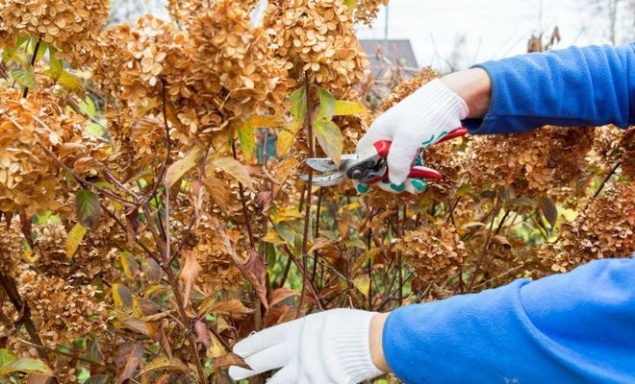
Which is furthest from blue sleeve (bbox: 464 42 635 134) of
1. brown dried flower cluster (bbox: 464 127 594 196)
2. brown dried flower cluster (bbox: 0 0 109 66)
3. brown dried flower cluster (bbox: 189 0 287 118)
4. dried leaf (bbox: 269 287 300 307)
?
brown dried flower cluster (bbox: 0 0 109 66)

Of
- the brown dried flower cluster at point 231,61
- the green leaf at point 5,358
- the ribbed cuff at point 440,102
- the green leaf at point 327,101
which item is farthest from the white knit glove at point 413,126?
the green leaf at point 5,358

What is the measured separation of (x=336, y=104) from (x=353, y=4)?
24cm

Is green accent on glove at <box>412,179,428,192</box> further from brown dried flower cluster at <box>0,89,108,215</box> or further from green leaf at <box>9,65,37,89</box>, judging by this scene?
green leaf at <box>9,65,37,89</box>

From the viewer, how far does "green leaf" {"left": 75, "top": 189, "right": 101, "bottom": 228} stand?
47.4 inches

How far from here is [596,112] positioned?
1.60 m

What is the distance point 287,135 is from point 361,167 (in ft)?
0.67

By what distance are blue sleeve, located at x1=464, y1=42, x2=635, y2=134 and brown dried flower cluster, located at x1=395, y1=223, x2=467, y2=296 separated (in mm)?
249

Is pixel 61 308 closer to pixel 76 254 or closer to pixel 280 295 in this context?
pixel 76 254

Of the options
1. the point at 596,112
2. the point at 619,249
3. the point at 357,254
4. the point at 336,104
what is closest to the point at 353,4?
the point at 336,104

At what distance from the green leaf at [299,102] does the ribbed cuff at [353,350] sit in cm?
39

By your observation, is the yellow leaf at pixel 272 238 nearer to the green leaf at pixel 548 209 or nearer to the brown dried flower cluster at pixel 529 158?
the brown dried flower cluster at pixel 529 158

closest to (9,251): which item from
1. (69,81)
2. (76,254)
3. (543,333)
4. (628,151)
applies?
(76,254)

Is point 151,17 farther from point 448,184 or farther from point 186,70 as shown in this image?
point 448,184

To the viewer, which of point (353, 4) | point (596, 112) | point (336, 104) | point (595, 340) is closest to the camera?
point (595, 340)
